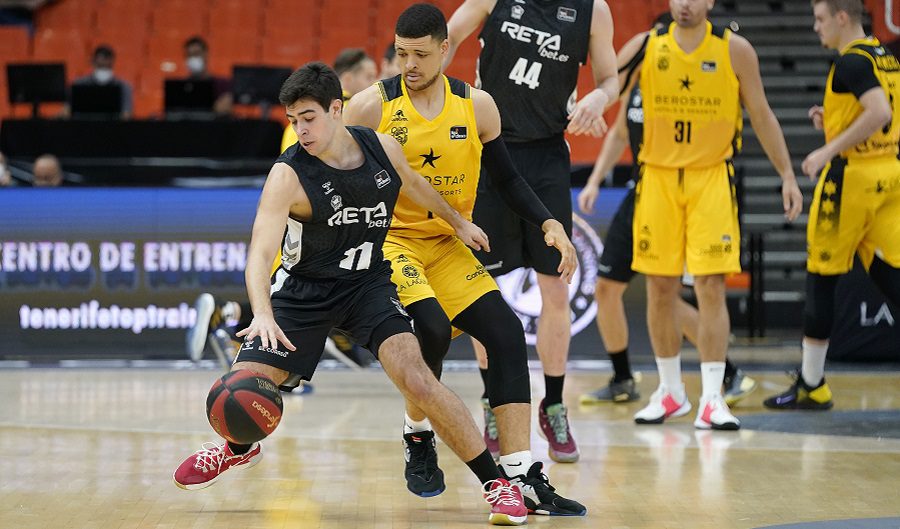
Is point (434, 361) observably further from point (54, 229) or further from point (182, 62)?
point (182, 62)

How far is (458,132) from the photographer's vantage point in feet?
16.7

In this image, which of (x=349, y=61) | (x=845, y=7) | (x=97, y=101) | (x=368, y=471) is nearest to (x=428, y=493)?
(x=368, y=471)

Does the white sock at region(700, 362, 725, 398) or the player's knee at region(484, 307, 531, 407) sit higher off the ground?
the player's knee at region(484, 307, 531, 407)

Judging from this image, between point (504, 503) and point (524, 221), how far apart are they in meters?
1.81

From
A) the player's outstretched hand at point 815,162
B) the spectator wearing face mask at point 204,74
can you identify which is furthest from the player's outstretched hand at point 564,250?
the spectator wearing face mask at point 204,74

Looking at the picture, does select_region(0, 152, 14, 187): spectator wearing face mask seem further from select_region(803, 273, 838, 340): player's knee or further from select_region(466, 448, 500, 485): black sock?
select_region(466, 448, 500, 485): black sock

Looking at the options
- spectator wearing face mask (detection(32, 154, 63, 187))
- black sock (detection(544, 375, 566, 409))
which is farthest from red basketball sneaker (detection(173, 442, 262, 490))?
spectator wearing face mask (detection(32, 154, 63, 187))

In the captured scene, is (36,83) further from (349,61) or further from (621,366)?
(621,366)

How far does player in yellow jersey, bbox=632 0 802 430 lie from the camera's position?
22.3 ft

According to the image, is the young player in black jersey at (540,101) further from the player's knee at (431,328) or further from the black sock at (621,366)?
the black sock at (621,366)

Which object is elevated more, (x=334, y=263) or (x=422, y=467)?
(x=334, y=263)

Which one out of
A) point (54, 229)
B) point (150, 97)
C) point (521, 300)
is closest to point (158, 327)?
point (54, 229)

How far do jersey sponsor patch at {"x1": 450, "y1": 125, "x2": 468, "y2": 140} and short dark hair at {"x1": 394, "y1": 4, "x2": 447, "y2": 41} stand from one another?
0.36 metres

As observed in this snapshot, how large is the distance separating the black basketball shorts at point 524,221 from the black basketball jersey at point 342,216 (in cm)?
118
